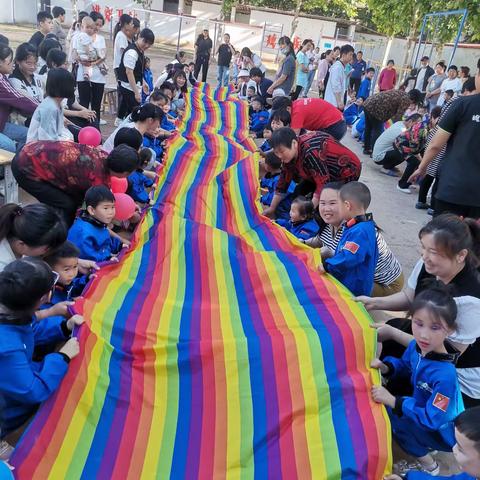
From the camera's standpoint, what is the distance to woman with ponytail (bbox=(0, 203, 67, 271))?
221cm

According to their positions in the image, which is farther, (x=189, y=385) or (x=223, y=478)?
(x=189, y=385)

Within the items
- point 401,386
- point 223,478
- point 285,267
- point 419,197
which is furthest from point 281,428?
point 419,197

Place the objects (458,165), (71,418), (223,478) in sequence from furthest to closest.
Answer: (458,165)
(71,418)
(223,478)

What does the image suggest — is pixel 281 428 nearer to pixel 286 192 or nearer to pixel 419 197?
pixel 286 192

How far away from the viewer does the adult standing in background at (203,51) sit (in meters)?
11.4

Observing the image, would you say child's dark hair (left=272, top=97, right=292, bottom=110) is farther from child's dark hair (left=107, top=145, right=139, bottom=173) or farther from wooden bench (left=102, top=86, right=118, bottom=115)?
child's dark hair (left=107, top=145, right=139, bottom=173)

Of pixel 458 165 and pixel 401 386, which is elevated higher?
pixel 458 165

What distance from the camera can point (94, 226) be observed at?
119 inches

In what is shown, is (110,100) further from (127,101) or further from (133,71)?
(133,71)

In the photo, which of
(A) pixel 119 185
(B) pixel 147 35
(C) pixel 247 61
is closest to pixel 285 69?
(C) pixel 247 61

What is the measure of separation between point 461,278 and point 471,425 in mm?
891

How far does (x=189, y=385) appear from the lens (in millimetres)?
2057

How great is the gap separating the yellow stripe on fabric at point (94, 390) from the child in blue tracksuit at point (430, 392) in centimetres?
119

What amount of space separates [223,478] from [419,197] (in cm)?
481
